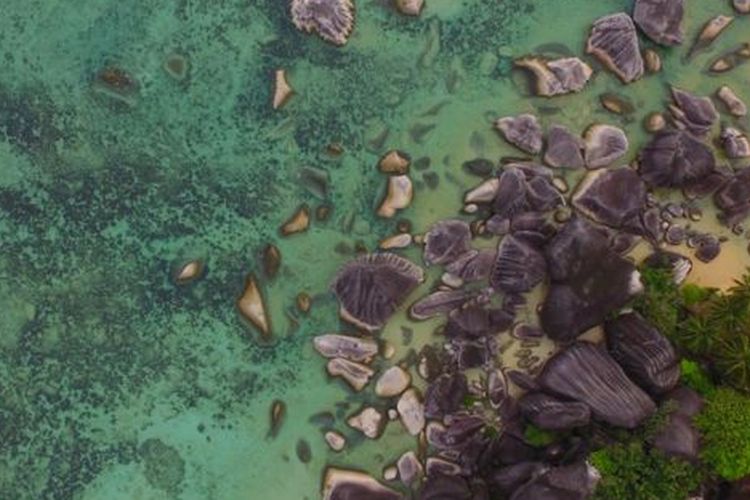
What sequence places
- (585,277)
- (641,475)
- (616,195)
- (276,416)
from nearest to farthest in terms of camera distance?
1. (641,475)
2. (585,277)
3. (616,195)
4. (276,416)

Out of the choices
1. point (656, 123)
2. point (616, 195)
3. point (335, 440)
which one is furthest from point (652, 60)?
point (335, 440)

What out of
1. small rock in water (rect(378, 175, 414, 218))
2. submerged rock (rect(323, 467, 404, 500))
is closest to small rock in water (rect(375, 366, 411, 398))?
submerged rock (rect(323, 467, 404, 500))

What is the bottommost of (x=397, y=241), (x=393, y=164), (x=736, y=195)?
(x=397, y=241)

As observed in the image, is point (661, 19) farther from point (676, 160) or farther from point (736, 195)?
point (736, 195)

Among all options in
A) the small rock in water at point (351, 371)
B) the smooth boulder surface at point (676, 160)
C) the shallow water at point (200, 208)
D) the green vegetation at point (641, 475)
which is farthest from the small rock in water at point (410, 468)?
the smooth boulder surface at point (676, 160)

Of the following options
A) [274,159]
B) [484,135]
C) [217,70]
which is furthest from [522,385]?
[217,70]

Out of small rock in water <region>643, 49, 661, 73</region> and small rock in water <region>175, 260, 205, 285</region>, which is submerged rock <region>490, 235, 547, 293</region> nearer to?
small rock in water <region>643, 49, 661, 73</region>
